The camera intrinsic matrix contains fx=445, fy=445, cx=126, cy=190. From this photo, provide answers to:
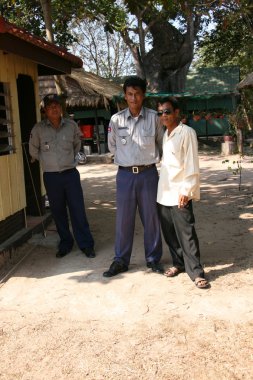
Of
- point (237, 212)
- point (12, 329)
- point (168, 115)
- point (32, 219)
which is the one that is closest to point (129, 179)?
point (168, 115)

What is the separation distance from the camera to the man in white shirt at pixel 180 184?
12.7 ft

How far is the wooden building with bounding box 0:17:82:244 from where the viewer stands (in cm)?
475

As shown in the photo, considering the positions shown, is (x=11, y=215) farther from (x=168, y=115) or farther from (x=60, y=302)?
(x=168, y=115)

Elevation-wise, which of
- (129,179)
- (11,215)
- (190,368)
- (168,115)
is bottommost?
(190,368)

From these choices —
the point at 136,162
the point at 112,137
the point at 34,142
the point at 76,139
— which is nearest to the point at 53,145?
the point at 34,142

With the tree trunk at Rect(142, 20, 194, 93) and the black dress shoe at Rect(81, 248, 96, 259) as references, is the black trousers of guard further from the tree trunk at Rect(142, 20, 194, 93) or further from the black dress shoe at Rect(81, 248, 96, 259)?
the tree trunk at Rect(142, 20, 194, 93)

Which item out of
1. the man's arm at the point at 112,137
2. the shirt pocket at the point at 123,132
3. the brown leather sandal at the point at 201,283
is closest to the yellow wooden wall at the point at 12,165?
the man's arm at the point at 112,137

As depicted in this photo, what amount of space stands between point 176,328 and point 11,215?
2.80 m

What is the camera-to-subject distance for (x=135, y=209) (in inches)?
172

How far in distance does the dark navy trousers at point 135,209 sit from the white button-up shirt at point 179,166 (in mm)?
170

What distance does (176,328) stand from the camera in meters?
3.27

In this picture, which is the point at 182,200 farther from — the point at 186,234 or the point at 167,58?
the point at 167,58

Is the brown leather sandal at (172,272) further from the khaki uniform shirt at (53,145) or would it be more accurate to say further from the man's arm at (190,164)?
the khaki uniform shirt at (53,145)

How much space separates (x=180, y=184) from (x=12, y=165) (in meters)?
2.22
